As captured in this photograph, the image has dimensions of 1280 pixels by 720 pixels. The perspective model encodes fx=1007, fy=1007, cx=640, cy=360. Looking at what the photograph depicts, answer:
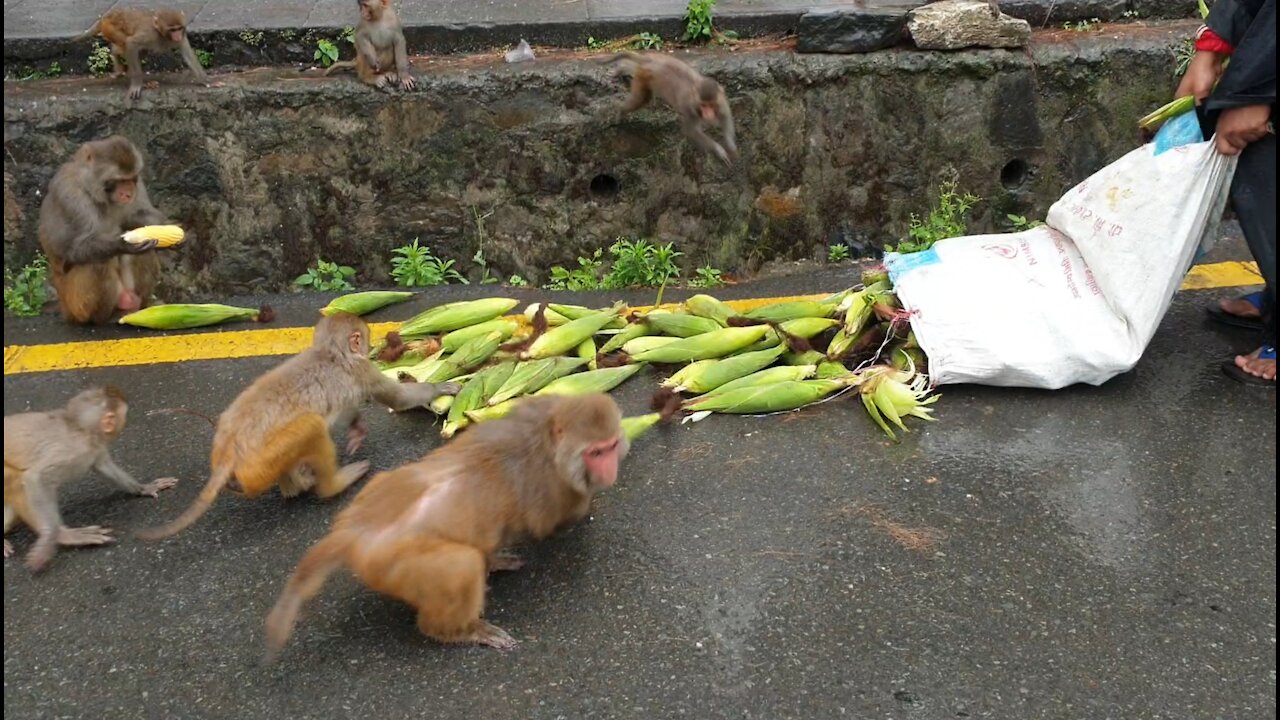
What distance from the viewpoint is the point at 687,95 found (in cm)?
486

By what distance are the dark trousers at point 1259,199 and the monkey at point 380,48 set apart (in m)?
3.80

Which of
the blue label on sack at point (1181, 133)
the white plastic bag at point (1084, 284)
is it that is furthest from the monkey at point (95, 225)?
the blue label on sack at point (1181, 133)

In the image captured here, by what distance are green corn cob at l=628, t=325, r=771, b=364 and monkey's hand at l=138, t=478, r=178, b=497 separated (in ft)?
6.22

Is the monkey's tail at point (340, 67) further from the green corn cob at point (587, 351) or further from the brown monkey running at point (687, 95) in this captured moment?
the green corn cob at point (587, 351)

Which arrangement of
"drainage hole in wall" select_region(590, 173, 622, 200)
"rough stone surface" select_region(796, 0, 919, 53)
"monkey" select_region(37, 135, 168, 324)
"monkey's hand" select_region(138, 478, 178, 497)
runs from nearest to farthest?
1. "monkey's hand" select_region(138, 478, 178, 497)
2. "monkey" select_region(37, 135, 168, 324)
3. "rough stone surface" select_region(796, 0, 919, 53)
4. "drainage hole in wall" select_region(590, 173, 622, 200)

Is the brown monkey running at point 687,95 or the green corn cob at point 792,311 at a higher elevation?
the brown monkey running at point 687,95

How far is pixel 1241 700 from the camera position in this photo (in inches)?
107

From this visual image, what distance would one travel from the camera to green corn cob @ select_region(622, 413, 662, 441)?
3.85 metres

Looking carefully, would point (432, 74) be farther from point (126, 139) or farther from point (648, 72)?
point (126, 139)

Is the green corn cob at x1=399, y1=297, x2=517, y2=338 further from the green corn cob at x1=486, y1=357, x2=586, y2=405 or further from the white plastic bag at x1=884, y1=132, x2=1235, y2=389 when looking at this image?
the white plastic bag at x1=884, y1=132, x2=1235, y2=389

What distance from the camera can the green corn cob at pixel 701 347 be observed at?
438 cm

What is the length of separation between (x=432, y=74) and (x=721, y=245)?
70.2 inches

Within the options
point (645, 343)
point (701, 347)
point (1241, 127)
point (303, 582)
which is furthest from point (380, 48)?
point (1241, 127)

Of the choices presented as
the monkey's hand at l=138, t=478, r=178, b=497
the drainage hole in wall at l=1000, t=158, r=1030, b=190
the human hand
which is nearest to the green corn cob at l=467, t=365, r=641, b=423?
the monkey's hand at l=138, t=478, r=178, b=497
